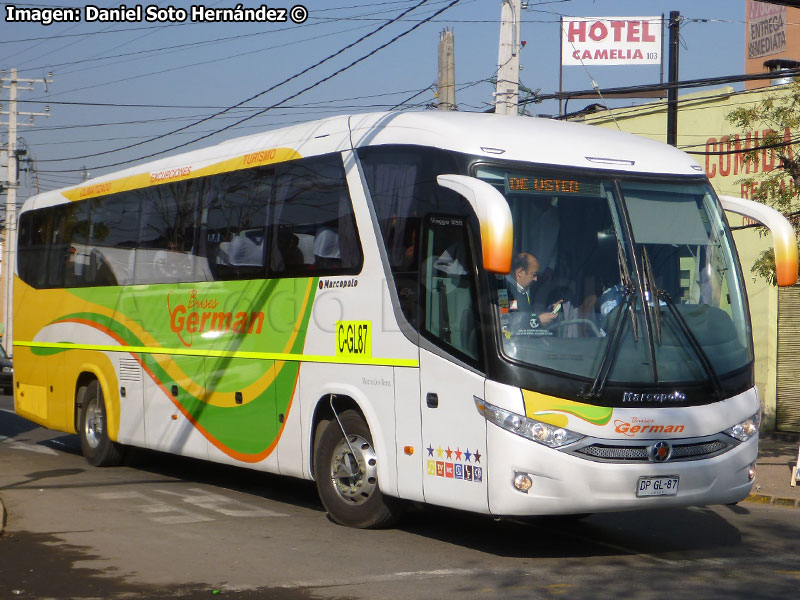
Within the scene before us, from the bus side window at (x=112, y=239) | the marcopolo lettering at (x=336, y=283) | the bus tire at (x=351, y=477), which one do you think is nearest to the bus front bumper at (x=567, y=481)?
the bus tire at (x=351, y=477)

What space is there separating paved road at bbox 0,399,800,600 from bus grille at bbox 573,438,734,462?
82cm

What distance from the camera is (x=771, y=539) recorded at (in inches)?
384

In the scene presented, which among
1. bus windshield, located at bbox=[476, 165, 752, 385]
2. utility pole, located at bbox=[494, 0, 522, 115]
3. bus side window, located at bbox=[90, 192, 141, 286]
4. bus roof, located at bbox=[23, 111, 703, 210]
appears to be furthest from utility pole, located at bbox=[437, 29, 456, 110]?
bus windshield, located at bbox=[476, 165, 752, 385]

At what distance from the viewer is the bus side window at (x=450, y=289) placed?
8.45 meters

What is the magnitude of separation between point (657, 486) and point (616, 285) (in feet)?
5.04

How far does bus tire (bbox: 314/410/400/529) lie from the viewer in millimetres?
9539


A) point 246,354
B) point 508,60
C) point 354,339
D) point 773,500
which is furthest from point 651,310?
point 508,60

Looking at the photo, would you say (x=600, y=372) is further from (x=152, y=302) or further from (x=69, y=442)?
(x=69, y=442)

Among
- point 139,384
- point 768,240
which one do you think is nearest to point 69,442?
point 139,384

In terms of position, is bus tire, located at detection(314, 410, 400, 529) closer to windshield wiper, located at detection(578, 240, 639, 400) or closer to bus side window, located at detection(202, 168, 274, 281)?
bus side window, located at detection(202, 168, 274, 281)

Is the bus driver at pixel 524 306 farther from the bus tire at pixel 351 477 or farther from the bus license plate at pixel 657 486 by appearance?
the bus tire at pixel 351 477

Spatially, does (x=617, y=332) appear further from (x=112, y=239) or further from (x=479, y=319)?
(x=112, y=239)

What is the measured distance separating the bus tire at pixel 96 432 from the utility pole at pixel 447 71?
28.8 feet

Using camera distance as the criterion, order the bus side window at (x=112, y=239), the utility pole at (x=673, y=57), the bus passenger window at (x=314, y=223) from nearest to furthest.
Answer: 1. the bus passenger window at (x=314, y=223)
2. the bus side window at (x=112, y=239)
3. the utility pole at (x=673, y=57)
